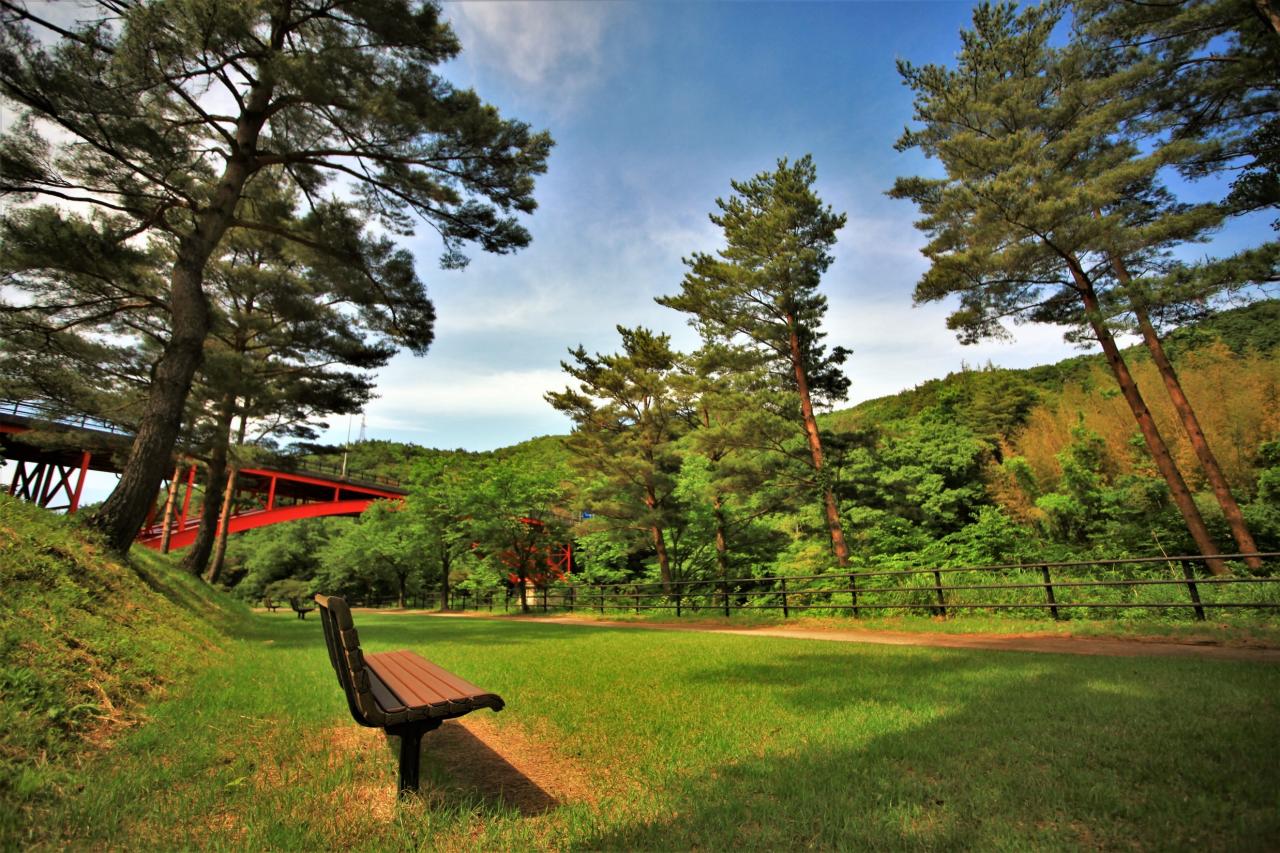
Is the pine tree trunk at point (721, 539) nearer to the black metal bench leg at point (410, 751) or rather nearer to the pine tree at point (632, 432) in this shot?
the pine tree at point (632, 432)

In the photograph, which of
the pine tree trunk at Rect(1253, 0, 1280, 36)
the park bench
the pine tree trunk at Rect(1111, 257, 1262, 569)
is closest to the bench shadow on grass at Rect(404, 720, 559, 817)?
the park bench

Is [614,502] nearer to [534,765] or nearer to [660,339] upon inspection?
[660,339]

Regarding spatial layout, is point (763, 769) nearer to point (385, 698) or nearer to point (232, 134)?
point (385, 698)

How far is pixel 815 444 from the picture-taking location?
15.3 meters

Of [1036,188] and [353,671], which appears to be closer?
[353,671]

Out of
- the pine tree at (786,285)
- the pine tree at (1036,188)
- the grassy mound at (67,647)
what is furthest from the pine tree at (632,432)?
the grassy mound at (67,647)

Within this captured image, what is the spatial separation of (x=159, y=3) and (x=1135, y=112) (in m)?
16.3

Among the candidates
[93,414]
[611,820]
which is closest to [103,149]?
[93,414]

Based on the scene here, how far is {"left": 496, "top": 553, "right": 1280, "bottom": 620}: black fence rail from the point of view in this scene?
7641 millimetres

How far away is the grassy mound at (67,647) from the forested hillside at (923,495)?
43.5 ft

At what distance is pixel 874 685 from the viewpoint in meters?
4.87

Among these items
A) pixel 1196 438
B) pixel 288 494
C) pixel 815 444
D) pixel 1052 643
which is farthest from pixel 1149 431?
pixel 288 494

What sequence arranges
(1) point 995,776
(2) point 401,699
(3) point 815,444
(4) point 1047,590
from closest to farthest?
1. (1) point 995,776
2. (2) point 401,699
3. (4) point 1047,590
4. (3) point 815,444

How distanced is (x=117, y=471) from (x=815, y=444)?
2275cm
